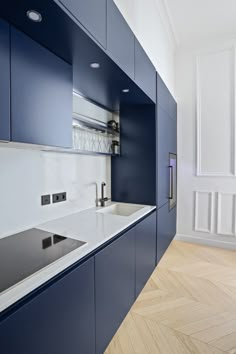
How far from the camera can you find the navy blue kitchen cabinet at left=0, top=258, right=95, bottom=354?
0.81 m

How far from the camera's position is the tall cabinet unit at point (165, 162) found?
107 inches

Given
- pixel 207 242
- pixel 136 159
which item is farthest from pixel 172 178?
pixel 207 242

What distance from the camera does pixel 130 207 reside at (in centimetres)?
269

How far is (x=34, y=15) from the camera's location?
106 cm

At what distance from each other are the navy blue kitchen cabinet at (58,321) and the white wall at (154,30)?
6.59 feet

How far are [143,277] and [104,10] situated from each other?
230cm

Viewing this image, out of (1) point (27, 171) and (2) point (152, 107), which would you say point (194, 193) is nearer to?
(2) point (152, 107)

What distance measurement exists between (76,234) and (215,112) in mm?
3114

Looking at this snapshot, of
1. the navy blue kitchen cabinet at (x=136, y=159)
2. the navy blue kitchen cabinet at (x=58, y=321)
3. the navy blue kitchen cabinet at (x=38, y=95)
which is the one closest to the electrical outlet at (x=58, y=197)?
the navy blue kitchen cabinet at (x=38, y=95)

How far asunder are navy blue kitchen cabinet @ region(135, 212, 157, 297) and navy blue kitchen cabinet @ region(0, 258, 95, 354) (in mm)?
838

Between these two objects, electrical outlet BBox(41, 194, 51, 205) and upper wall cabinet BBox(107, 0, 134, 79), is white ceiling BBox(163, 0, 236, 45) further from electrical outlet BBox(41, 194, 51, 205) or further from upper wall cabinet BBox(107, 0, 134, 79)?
electrical outlet BBox(41, 194, 51, 205)

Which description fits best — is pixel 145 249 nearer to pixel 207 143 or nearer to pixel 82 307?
pixel 82 307

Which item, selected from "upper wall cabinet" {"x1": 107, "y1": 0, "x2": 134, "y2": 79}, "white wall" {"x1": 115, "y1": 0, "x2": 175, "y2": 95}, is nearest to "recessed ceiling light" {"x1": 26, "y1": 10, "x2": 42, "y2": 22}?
"upper wall cabinet" {"x1": 107, "y1": 0, "x2": 134, "y2": 79}

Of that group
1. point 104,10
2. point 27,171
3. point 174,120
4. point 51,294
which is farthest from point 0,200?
point 174,120
